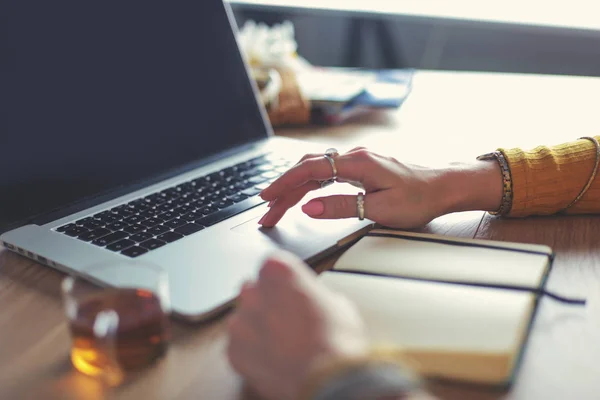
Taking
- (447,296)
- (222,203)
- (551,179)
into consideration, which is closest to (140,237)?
(222,203)

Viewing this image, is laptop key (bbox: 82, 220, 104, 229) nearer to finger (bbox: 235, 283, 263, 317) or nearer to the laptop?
the laptop

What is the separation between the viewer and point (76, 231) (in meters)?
0.77

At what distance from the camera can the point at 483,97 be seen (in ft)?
4.53

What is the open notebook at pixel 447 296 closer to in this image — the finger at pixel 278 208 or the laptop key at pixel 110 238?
the finger at pixel 278 208

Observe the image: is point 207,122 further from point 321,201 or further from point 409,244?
point 409,244

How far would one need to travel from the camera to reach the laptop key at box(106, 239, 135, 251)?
723 mm

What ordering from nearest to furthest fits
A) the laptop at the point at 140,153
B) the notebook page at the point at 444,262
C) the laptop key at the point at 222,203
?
Answer: the notebook page at the point at 444,262
the laptop at the point at 140,153
the laptop key at the point at 222,203

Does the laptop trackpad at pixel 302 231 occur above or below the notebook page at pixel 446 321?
below

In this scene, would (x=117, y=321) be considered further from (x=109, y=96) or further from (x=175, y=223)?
(x=109, y=96)

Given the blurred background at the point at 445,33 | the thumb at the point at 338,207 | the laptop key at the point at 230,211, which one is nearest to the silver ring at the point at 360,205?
the thumb at the point at 338,207

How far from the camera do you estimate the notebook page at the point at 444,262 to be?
2.02ft

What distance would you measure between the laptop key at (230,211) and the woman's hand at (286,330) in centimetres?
27

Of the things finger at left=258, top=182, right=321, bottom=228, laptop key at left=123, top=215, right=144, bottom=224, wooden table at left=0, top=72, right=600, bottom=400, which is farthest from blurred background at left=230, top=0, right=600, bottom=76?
laptop key at left=123, top=215, right=144, bottom=224

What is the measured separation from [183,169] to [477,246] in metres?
0.45
